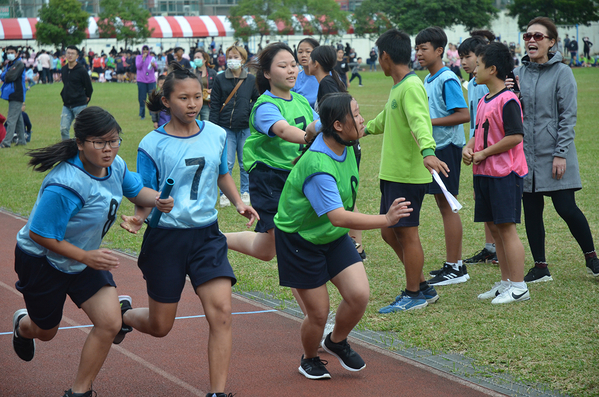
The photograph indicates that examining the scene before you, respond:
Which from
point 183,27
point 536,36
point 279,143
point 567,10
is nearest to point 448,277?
point 279,143

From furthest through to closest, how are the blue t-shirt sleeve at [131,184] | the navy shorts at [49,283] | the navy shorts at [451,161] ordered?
1. the navy shorts at [451,161]
2. the blue t-shirt sleeve at [131,184]
3. the navy shorts at [49,283]

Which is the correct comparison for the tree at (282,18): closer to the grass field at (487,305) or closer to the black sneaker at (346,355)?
the grass field at (487,305)

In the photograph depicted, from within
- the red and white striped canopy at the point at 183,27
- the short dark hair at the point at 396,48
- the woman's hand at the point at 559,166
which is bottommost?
the woman's hand at the point at 559,166

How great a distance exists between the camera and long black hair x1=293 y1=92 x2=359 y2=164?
142 inches

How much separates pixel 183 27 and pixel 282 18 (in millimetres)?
12712

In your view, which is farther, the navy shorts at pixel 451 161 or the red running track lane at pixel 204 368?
the navy shorts at pixel 451 161

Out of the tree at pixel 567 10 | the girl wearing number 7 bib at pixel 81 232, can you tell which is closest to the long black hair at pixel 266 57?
the girl wearing number 7 bib at pixel 81 232

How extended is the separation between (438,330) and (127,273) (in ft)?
10.3

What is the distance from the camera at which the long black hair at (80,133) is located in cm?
330

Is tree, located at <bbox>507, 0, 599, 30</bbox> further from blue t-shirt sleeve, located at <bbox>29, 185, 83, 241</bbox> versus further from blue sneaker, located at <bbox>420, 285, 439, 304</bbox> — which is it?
blue t-shirt sleeve, located at <bbox>29, 185, 83, 241</bbox>

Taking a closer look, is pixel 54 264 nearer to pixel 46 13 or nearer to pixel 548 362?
pixel 548 362

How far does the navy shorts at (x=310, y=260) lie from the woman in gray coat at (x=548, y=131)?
2.46m

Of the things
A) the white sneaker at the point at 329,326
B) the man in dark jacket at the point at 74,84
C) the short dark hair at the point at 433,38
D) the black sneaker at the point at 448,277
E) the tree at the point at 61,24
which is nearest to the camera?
the white sneaker at the point at 329,326

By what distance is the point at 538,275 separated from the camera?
558 centimetres
